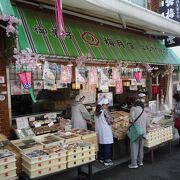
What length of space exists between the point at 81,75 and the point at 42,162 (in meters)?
3.28

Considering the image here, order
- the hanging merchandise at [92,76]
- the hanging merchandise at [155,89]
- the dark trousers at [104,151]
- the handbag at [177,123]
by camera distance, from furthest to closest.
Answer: the hanging merchandise at [155,89] < the handbag at [177,123] < the hanging merchandise at [92,76] < the dark trousers at [104,151]

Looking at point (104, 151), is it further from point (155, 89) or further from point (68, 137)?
point (155, 89)

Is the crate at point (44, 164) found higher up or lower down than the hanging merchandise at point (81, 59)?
lower down

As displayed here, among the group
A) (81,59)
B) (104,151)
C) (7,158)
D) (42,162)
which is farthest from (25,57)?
(104,151)

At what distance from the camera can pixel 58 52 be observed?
6.95 m

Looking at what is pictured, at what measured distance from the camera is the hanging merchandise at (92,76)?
823cm

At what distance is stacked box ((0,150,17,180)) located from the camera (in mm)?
5129

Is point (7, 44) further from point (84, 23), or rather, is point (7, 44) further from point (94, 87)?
point (94, 87)

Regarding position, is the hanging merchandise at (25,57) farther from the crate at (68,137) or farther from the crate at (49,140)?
the crate at (68,137)

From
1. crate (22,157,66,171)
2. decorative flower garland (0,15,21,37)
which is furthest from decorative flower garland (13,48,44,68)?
crate (22,157,66,171)

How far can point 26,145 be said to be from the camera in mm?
6285

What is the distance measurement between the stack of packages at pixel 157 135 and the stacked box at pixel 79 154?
2.63 m

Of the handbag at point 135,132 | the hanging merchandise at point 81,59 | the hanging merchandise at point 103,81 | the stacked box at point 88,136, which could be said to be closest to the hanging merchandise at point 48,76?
the hanging merchandise at point 81,59

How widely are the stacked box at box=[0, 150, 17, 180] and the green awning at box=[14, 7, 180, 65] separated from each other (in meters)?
2.60
